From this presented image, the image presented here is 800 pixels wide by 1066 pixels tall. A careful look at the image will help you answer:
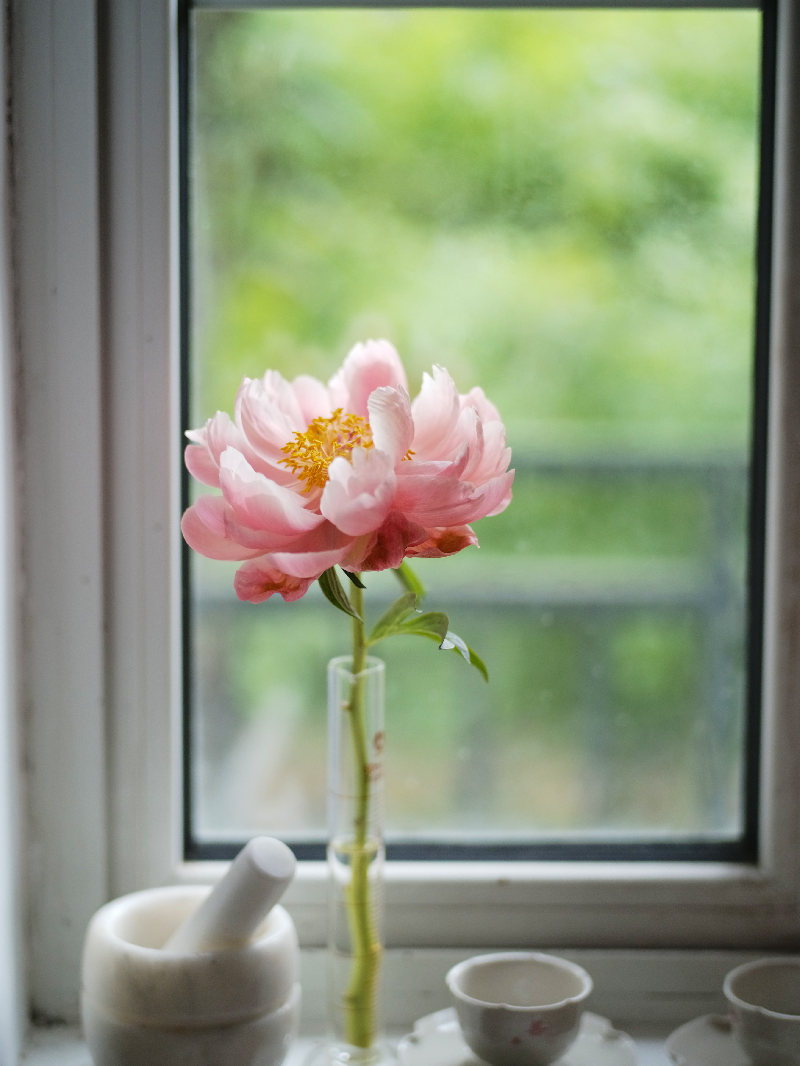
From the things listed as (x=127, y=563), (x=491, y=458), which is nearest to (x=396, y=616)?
(x=491, y=458)

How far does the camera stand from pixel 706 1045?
72 cm

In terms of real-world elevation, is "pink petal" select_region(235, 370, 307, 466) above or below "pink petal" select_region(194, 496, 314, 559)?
above

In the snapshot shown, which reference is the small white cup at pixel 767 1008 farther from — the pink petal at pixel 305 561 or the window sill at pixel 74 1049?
the pink petal at pixel 305 561

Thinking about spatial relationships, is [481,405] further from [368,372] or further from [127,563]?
[127,563]

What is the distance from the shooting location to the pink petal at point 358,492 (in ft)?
1.64

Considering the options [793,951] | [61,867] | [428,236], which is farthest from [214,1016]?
[428,236]

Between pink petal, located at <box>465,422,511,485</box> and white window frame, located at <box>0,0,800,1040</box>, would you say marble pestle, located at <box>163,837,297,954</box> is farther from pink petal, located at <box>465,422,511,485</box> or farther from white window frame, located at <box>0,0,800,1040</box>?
pink petal, located at <box>465,422,511,485</box>

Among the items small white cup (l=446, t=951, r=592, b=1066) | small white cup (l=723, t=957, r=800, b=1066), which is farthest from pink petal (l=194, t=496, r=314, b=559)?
small white cup (l=723, t=957, r=800, b=1066)

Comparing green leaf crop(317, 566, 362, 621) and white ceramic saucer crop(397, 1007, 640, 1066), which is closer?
green leaf crop(317, 566, 362, 621)

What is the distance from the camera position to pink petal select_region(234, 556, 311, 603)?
21.1 inches

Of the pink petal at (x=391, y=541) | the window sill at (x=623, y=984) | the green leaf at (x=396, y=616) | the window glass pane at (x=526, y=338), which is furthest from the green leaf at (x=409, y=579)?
the window sill at (x=623, y=984)

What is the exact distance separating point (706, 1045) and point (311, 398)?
0.58m

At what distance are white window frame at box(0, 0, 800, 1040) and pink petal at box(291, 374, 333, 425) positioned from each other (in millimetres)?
163

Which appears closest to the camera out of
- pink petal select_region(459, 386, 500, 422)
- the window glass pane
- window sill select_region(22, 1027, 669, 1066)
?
pink petal select_region(459, 386, 500, 422)
